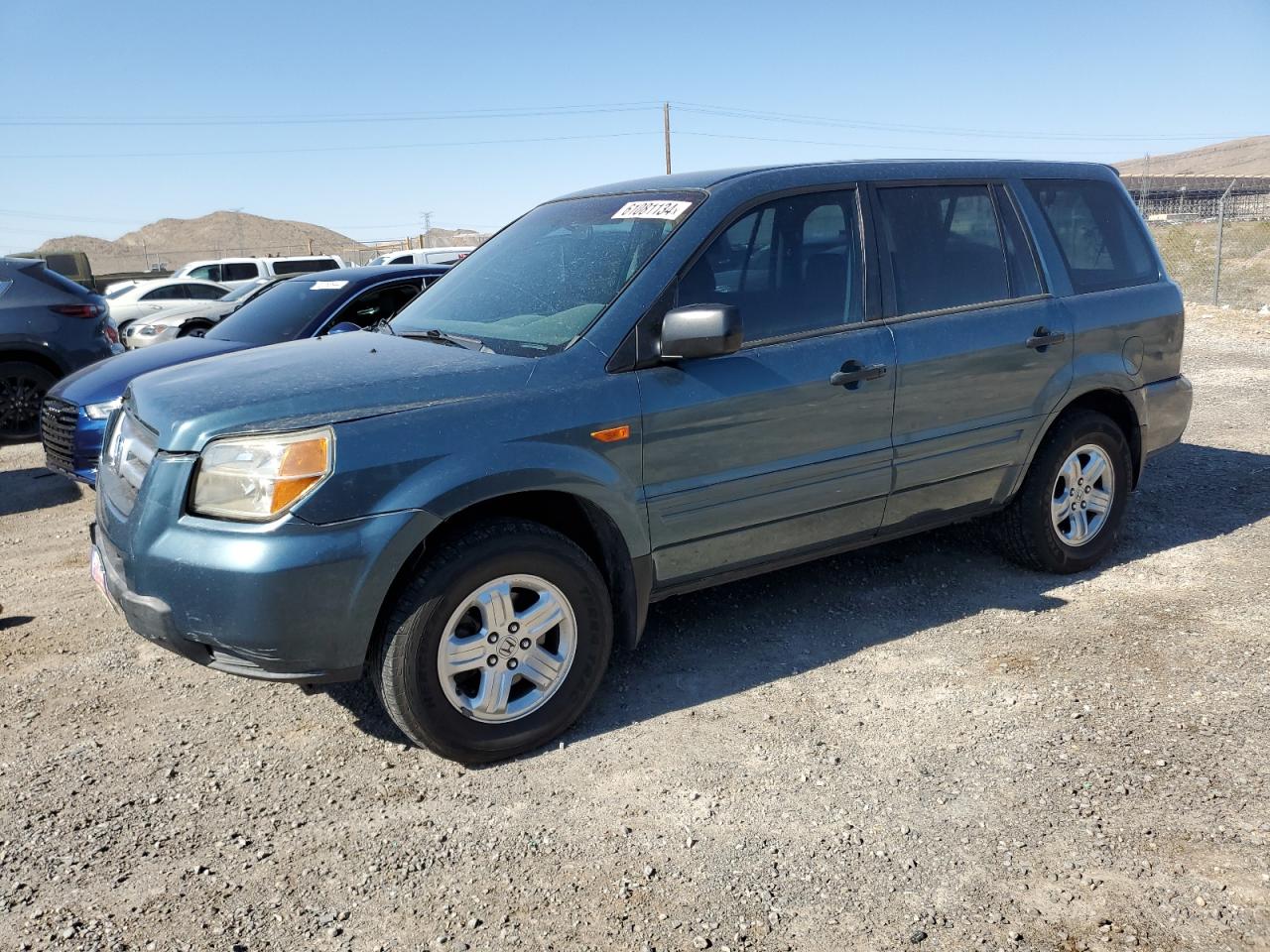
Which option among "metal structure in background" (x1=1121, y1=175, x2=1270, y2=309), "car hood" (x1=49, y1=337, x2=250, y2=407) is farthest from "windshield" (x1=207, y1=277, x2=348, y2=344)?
"metal structure in background" (x1=1121, y1=175, x2=1270, y2=309)

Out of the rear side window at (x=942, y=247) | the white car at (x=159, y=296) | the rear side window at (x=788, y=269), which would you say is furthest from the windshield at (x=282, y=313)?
the white car at (x=159, y=296)

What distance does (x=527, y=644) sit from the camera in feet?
11.7

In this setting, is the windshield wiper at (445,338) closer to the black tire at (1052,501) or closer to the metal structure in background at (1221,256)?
the black tire at (1052,501)

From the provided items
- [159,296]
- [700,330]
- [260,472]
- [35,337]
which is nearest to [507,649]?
[260,472]

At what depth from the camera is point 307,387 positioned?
3.43 metres

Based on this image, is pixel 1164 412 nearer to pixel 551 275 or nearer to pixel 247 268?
pixel 551 275

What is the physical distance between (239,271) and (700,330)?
77.3ft

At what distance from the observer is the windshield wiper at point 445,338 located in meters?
3.94

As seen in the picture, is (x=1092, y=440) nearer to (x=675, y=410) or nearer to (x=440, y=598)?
(x=675, y=410)

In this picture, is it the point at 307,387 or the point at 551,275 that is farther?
the point at 551,275

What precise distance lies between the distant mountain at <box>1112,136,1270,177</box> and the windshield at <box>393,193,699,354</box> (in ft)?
574

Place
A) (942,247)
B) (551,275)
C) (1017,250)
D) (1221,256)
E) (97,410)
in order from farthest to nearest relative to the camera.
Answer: (1221,256)
(97,410)
(1017,250)
(942,247)
(551,275)

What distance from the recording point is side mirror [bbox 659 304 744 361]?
3583 mm

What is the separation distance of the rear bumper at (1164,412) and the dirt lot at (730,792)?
30.7 inches
